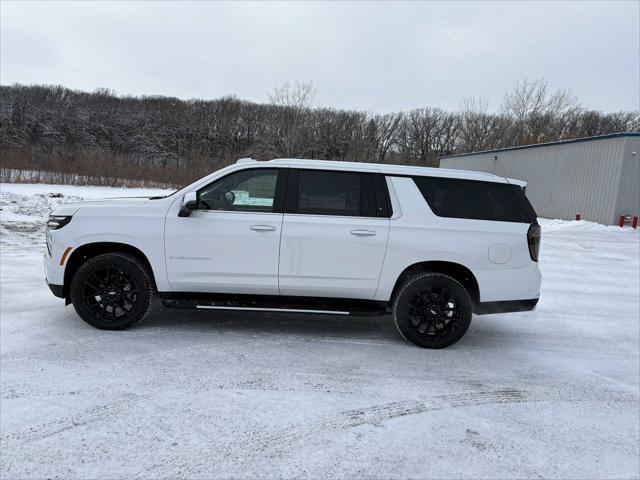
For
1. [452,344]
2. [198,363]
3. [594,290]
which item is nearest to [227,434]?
[198,363]

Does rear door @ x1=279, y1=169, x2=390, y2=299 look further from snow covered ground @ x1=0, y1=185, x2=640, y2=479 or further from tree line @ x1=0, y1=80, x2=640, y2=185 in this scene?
tree line @ x1=0, y1=80, x2=640, y2=185

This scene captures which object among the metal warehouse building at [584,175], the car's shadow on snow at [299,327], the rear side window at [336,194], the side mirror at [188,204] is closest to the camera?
the side mirror at [188,204]

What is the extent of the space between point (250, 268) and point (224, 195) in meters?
0.83

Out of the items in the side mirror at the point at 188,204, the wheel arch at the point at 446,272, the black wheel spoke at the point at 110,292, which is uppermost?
the side mirror at the point at 188,204

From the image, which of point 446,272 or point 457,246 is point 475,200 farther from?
point 446,272

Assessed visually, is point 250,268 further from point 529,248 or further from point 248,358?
point 529,248

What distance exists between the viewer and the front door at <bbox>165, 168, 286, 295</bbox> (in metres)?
4.62

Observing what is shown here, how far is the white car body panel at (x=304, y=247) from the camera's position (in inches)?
181

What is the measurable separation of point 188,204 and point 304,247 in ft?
4.11

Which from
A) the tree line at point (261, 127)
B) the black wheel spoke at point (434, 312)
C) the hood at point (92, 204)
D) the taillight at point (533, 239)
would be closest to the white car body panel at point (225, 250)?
the hood at point (92, 204)

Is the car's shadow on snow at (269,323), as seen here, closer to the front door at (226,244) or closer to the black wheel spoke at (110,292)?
the black wheel spoke at (110,292)

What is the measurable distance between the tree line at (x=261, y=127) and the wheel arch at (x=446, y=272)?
38.8 m

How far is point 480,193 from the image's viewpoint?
4.80 metres

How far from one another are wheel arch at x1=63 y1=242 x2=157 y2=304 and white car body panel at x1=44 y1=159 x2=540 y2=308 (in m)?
0.07
